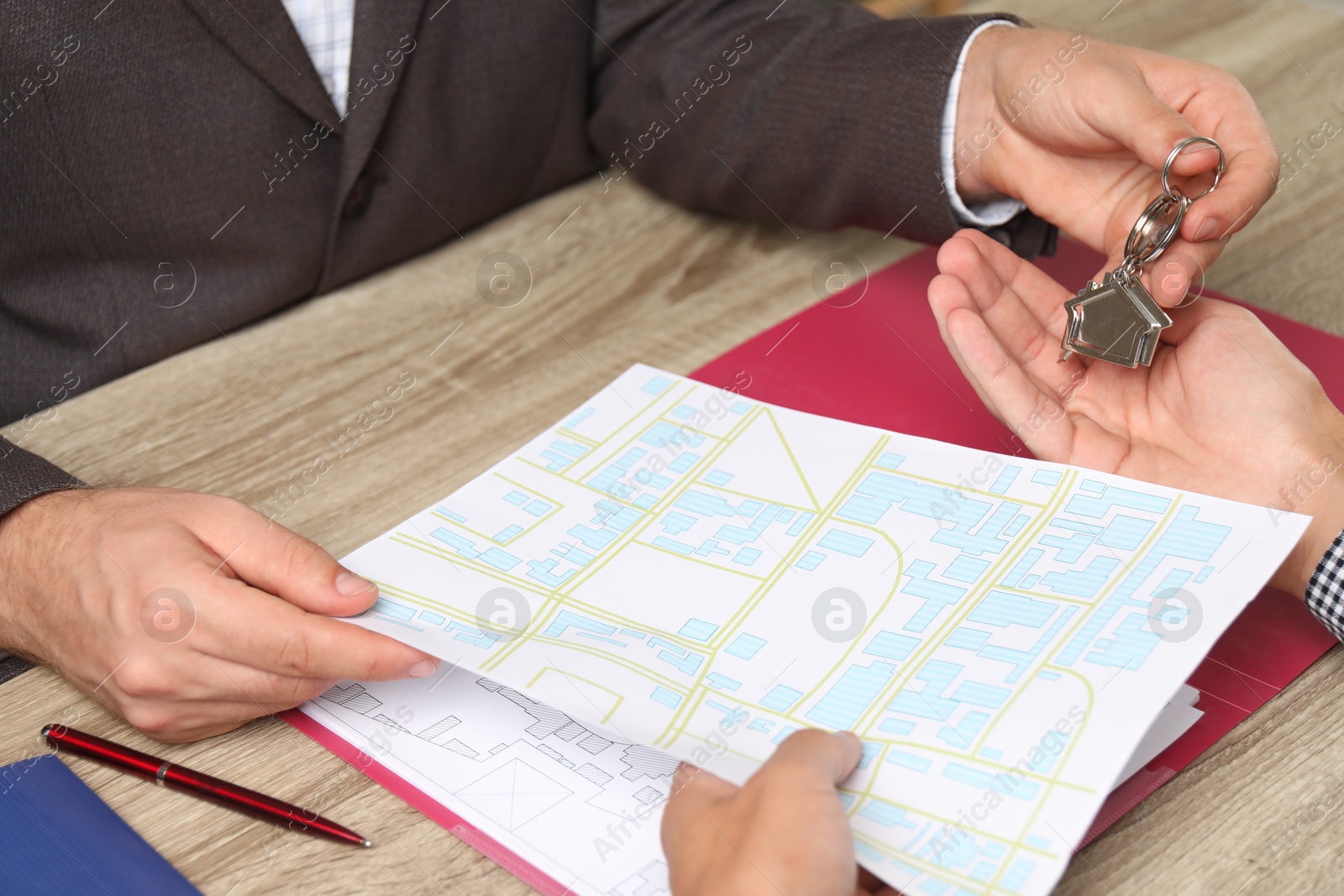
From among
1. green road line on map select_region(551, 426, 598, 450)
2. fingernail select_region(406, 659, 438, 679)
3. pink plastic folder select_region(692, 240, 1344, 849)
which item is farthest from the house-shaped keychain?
fingernail select_region(406, 659, 438, 679)

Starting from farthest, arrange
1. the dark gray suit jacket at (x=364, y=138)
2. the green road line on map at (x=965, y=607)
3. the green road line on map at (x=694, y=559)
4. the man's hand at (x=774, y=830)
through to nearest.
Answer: the dark gray suit jacket at (x=364, y=138) < the green road line on map at (x=694, y=559) < the green road line on map at (x=965, y=607) < the man's hand at (x=774, y=830)

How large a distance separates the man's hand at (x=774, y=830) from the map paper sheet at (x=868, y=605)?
0.03 meters

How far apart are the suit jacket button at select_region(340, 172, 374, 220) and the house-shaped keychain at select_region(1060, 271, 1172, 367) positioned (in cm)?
70

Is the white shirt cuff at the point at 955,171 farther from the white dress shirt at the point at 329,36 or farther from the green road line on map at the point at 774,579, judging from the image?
the white dress shirt at the point at 329,36

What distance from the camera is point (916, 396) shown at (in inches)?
35.5

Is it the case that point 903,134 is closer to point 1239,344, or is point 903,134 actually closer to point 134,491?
point 1239,344

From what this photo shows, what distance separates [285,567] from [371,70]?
57 cm

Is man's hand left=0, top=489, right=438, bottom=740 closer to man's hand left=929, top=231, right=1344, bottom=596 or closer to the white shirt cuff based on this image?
man's hand left=929, top=231, right=1344, bottom=596

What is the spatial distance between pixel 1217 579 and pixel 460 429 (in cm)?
60

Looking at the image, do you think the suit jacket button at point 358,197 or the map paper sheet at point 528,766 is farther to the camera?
the suit jacket button at point 358,197

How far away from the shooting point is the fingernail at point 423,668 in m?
0.65

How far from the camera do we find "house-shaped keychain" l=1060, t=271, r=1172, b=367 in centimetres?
78

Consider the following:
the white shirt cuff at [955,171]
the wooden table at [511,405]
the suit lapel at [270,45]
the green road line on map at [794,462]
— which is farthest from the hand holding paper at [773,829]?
the suit lapel at [270,45]

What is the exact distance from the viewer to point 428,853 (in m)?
0.59
